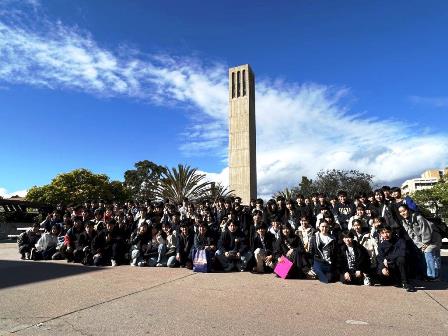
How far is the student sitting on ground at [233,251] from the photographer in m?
8.27

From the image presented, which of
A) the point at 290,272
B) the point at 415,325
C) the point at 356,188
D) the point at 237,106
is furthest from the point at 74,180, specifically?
the point at 415,325

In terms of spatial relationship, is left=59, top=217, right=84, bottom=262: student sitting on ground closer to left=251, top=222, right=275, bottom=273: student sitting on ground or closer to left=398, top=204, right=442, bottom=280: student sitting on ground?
left=251, top=222, right=275, bottom=273: student sitting on ground

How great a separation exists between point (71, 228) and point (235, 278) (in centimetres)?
605

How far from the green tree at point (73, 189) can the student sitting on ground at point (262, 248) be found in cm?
3727

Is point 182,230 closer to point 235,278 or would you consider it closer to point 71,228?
point 235,278

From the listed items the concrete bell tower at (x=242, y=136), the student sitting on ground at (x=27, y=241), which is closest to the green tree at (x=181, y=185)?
the concrete bell tower at (x=242, y=136)

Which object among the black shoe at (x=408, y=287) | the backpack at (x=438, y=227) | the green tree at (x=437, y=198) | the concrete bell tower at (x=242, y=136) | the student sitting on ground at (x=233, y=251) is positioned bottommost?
the black shoe at (x=408, y=287)

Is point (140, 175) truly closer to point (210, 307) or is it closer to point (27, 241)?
point (27, 241)

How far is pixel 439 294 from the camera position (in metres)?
5.65

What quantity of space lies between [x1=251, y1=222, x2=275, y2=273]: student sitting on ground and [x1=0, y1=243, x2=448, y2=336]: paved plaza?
598 mm

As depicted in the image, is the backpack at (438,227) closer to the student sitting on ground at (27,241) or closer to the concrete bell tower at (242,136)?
the student sitting on ground at (27,241)

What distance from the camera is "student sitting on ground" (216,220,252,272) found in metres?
8.27

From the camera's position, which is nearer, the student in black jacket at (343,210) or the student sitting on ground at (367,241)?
the student sitting on ground at (367,241)

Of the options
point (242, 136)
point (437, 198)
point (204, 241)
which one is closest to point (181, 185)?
point (242, 136)
